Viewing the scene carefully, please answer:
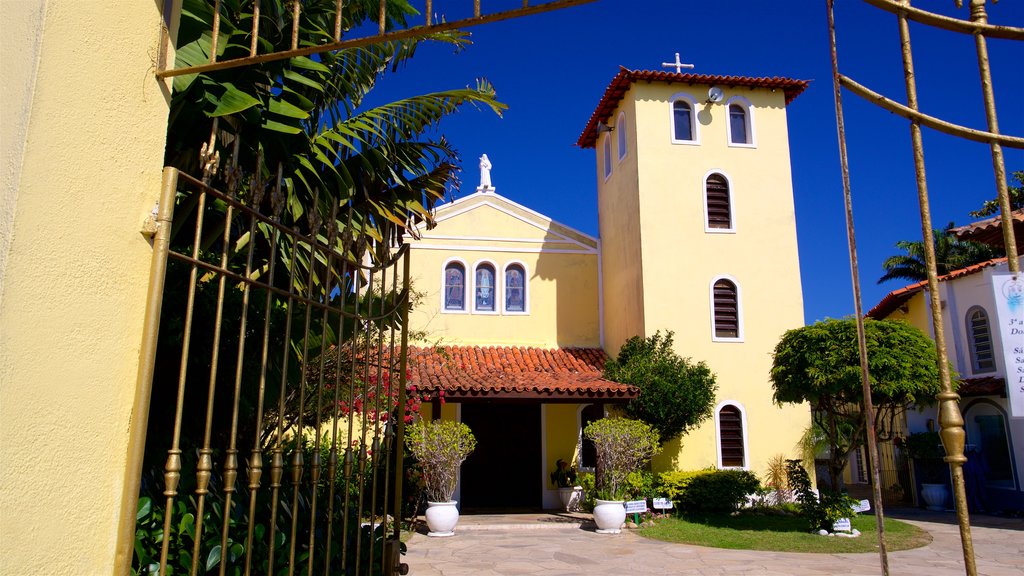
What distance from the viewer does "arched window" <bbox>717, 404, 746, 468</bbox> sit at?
658 inches

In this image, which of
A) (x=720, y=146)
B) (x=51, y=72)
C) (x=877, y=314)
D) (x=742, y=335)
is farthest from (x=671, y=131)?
(x=51, y=72)

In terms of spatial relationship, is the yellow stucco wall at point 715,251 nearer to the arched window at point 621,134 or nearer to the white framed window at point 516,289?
the arched window at point 621,134

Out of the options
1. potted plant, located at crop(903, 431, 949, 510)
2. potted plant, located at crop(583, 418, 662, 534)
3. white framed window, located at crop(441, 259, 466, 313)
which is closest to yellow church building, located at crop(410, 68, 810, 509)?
white framed window, located at crop(441, 259, 466, 313)

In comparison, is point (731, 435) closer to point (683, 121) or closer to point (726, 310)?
point (726, 310)

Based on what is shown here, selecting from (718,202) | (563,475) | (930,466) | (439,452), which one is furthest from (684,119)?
(930,466)

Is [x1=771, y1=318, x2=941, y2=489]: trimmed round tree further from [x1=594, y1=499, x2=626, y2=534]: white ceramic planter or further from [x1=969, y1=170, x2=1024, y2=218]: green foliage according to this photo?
[x1=969, y1=170, x2=1024, y2=218]: green foliage

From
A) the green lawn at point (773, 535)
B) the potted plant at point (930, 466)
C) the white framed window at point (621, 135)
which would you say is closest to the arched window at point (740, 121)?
the white framed window at point (621, 135)

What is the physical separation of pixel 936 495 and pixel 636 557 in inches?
453

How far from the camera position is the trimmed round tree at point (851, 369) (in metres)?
12.5

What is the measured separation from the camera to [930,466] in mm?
18922

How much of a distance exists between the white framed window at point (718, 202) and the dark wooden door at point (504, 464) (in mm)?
6347

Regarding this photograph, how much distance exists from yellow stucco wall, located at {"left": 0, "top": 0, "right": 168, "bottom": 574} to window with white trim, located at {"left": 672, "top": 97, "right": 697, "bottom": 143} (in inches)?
666

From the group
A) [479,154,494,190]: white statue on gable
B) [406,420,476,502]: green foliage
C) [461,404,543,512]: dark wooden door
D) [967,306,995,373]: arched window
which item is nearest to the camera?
[406,420,476,502]: green foliage

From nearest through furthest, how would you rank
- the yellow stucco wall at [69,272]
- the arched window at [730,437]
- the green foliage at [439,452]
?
1. the yellow stucco wall at [69,272]
2. the green foliage at [439,452]
3. the arched window at [730,437]
